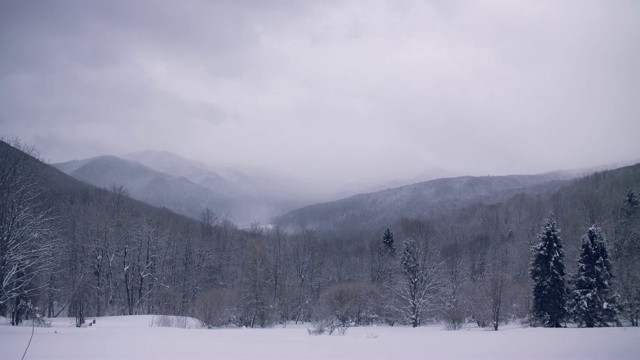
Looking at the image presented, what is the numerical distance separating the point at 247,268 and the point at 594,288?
1356 inches

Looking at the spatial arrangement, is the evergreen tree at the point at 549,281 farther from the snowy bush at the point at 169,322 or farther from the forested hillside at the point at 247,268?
the snowy bush at the point at 169,322

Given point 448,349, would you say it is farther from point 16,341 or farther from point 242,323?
point 242,323

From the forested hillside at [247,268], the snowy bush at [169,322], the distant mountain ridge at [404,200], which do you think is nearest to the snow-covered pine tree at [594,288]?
the forested hillside at [247,268]

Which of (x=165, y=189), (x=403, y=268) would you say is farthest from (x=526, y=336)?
(x=165, y=189)

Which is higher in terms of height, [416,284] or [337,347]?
[416,284]

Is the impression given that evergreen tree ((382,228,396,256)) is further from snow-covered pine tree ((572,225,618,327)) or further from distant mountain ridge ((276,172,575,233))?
distant mountain ridge ((276,172,575,233))

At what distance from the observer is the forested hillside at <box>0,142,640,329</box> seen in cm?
2541

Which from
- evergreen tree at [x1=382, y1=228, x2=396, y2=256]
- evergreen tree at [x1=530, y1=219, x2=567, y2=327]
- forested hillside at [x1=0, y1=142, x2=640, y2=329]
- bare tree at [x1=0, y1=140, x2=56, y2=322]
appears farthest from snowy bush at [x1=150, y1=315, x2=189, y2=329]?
evergreen tree at [x1=382, y1=228, x2=396, y2=256]

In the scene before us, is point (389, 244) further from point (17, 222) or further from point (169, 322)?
point (17, 222)

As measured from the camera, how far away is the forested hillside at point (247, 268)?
2541 cm

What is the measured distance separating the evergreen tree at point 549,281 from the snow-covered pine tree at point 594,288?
119 centimetres

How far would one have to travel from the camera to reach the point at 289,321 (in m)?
49.8

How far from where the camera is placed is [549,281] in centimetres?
3123

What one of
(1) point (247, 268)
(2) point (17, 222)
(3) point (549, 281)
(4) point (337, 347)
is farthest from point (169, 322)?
(3) point (549, 281)
